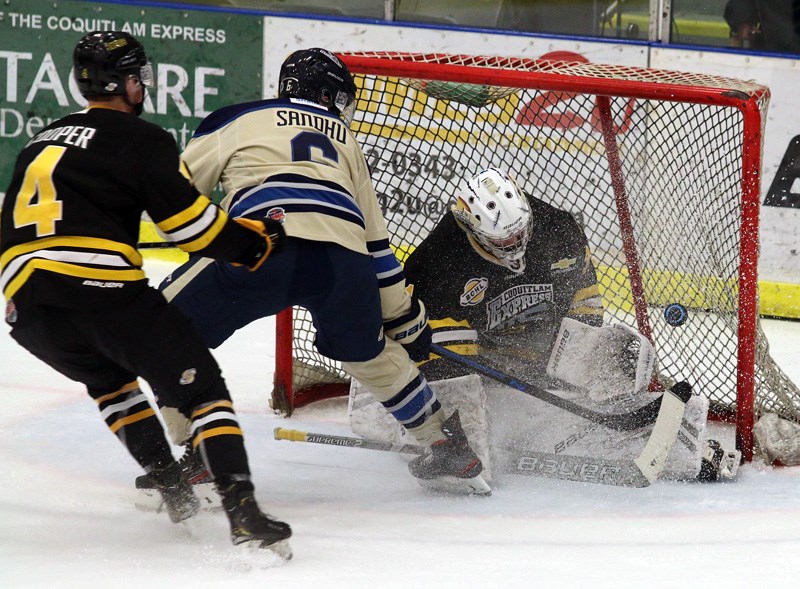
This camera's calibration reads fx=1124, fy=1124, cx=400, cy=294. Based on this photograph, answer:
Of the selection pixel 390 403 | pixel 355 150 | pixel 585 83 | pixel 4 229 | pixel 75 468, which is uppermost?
pixel 585 83

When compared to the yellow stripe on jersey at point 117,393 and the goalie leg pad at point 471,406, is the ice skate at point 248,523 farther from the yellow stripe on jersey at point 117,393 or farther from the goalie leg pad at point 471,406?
the goalie leg pad at point 471,406

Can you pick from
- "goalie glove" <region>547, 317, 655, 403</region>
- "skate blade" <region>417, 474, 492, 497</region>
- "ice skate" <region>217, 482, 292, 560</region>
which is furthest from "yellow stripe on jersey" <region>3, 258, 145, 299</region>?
"goalie glove" <region>547, 317, 655, 403</region>

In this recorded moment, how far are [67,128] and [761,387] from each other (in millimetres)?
2009

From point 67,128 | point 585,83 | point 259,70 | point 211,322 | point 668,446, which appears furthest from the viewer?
point 259,70

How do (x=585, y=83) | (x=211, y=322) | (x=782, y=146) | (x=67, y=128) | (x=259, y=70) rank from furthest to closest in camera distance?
(x=259, y=70)
(x=782, y=146)
(x=585, y=83)
(x=211, y=322)
(x=67, y=128)

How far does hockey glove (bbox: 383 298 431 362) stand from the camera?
2.69 meters

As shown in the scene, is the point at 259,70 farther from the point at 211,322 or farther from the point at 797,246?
the point at 211,322

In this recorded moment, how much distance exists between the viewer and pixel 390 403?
266 centimetres

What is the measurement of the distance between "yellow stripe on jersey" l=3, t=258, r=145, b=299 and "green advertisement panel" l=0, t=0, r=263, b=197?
333 centimetres

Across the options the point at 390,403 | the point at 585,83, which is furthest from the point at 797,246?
the point at 390,403

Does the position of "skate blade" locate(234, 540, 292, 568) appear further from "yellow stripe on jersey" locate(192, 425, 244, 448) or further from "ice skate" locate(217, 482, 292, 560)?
"yellow stripe on jersey" locate(192, 425, 244, 448)

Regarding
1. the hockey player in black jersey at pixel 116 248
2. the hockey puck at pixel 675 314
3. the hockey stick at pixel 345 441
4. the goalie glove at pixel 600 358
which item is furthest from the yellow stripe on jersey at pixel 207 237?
the hockey puck at pixel 675 314

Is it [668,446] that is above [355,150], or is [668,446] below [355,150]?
below

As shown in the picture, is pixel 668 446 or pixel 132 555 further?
pixel 668 446
